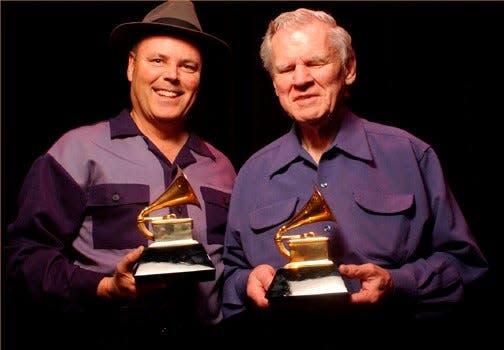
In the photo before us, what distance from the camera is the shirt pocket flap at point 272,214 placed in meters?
2.79

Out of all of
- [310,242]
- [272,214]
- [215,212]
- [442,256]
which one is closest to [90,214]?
[215,212]

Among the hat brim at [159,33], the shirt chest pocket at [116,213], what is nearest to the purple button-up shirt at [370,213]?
the shirt chest pocket at [116,213]

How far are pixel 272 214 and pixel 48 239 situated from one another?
952 mm

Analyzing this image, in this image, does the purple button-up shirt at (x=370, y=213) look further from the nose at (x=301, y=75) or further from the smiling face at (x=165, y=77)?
the smiling face at (x=165, y=77)

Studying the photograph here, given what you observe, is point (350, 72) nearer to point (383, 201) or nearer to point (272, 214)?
point (383, 201)

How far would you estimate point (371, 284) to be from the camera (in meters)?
2.47

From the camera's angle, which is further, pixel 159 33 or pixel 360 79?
pixel 360 79

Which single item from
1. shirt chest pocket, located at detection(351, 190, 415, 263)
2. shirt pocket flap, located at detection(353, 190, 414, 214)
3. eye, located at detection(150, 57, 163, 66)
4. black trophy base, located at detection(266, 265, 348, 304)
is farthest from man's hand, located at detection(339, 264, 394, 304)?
eye, located at detection(150, 57, 163, 66)

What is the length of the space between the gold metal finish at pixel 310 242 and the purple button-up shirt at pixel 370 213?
0.63 feet

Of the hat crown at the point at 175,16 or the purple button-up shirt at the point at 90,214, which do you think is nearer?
the purple button-up shirt at the point at 90,214

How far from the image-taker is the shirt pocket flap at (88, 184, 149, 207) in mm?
2943

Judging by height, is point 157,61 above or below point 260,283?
above

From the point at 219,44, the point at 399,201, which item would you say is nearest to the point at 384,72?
the point at 219,44

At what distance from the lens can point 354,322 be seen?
106 inches
